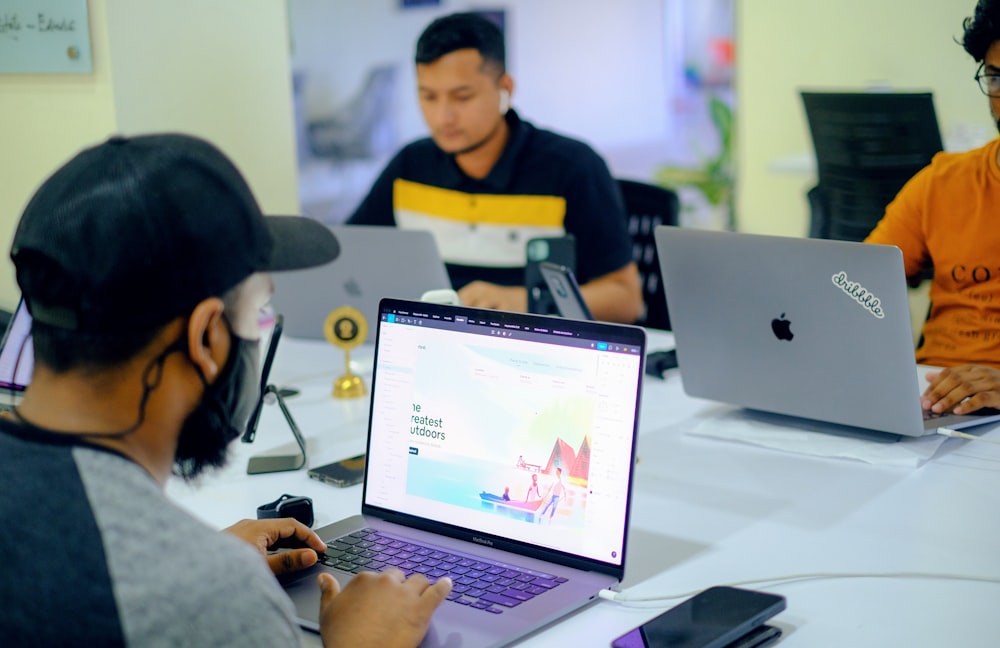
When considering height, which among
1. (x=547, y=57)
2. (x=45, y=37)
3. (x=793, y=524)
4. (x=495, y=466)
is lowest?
(x=793, y=524)

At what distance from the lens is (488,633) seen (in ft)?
3.59

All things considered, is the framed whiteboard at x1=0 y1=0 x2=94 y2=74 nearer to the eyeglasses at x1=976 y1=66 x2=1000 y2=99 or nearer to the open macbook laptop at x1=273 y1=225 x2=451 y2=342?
the open macbook laptop at x1=273 y1=225 x2=451 y2=342

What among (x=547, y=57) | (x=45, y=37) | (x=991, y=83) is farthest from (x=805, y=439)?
(x=547, y=57)

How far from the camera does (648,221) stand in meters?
2.97

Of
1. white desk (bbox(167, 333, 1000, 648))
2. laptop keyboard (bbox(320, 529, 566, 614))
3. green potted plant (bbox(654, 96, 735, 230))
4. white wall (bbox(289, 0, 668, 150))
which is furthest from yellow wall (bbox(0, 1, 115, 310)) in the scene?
white wall (bbox(289, 0, 668, 150))

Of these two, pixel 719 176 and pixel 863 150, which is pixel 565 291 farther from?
pixel 719 176

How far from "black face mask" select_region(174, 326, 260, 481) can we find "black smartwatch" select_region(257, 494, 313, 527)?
36cm

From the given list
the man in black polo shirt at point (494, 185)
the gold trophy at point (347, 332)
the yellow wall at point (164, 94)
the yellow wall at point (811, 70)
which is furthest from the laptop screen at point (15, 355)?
the yellow wall at point (811, 70)

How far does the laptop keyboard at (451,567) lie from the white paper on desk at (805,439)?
2.05ft

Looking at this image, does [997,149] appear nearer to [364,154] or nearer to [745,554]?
[745,554]

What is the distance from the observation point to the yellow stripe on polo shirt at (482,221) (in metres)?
2.78

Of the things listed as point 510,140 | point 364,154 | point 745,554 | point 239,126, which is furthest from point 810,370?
point 364,154

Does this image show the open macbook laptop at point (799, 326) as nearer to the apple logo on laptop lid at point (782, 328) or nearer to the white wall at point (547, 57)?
the apple logo on laptop lid at point (782, 328)

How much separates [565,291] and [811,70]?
2926 mm
